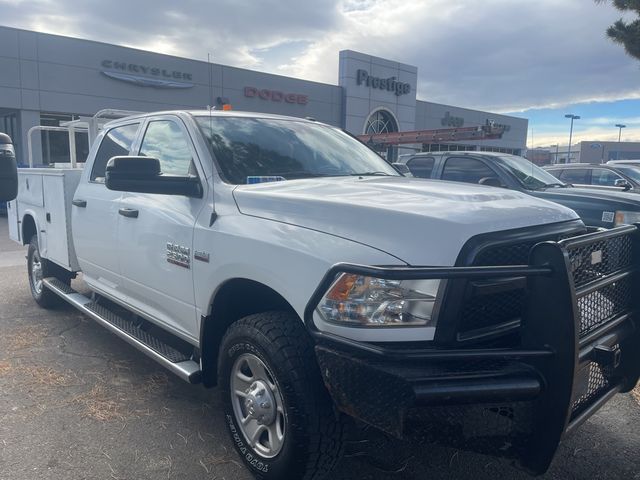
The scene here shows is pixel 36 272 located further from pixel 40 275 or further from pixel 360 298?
pixel 360 298

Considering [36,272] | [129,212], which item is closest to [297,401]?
[129,212]

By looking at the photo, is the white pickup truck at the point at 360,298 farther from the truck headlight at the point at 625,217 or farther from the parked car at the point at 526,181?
the truck headlight at the point at 625,217

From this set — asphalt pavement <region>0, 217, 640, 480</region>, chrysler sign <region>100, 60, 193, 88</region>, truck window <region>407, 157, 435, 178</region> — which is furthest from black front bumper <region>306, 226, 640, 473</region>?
chrysler sign <region>100, 60, 193, 88</region>

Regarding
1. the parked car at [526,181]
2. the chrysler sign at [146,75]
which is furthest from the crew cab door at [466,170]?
the chrysler sign at [146,75]

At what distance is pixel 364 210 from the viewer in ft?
8.05

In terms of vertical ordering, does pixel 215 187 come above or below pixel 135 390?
above

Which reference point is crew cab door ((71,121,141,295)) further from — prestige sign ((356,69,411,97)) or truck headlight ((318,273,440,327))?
prestige sign ((356,69,411,97))

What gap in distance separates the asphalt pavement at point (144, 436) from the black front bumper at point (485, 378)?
71 cm

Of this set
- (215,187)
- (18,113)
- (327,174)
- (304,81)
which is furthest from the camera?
(304,81)

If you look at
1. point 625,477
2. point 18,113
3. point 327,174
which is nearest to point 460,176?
point 327,174

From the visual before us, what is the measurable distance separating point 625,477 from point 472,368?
5.18 ft

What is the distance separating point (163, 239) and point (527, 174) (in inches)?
237

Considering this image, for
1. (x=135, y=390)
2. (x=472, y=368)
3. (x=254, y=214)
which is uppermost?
(x=254, y=214)

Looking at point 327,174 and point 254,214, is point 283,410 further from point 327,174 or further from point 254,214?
point 327,174
